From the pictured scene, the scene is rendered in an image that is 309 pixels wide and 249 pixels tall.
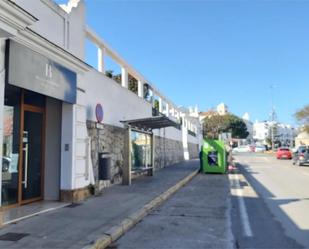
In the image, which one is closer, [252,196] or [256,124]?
[252,196]

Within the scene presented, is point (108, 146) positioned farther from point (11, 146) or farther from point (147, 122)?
point (11, 146)

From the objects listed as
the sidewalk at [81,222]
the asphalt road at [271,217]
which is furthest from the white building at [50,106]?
the asphalt road at [271,217]

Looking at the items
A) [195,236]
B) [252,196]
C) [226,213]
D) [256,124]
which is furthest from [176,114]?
[256,124]

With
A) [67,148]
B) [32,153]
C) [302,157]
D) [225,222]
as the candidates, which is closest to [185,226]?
[225,222]

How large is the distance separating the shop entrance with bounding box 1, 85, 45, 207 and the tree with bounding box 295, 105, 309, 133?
179 feet

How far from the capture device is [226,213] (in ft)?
33.4

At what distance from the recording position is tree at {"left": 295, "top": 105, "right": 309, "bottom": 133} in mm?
60219

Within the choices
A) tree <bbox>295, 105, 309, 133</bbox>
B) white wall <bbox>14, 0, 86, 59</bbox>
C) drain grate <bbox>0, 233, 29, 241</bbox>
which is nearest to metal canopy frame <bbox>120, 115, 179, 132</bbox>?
white wall <bbox>14, 0, 86, 59</bbox>

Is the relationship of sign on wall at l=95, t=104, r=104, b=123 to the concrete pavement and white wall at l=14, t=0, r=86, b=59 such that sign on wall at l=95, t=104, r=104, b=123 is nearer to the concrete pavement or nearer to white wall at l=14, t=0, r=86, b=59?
white wall at l=14, t=0, r=86, b=59

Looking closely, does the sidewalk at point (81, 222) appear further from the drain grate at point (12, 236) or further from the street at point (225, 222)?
the street at point (225, 222)

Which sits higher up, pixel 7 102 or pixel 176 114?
pixel 176 114

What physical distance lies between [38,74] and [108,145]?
19.6 ft

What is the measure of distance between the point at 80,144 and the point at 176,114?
26.9 m

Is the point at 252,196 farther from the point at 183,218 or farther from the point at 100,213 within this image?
the point at 100,213
